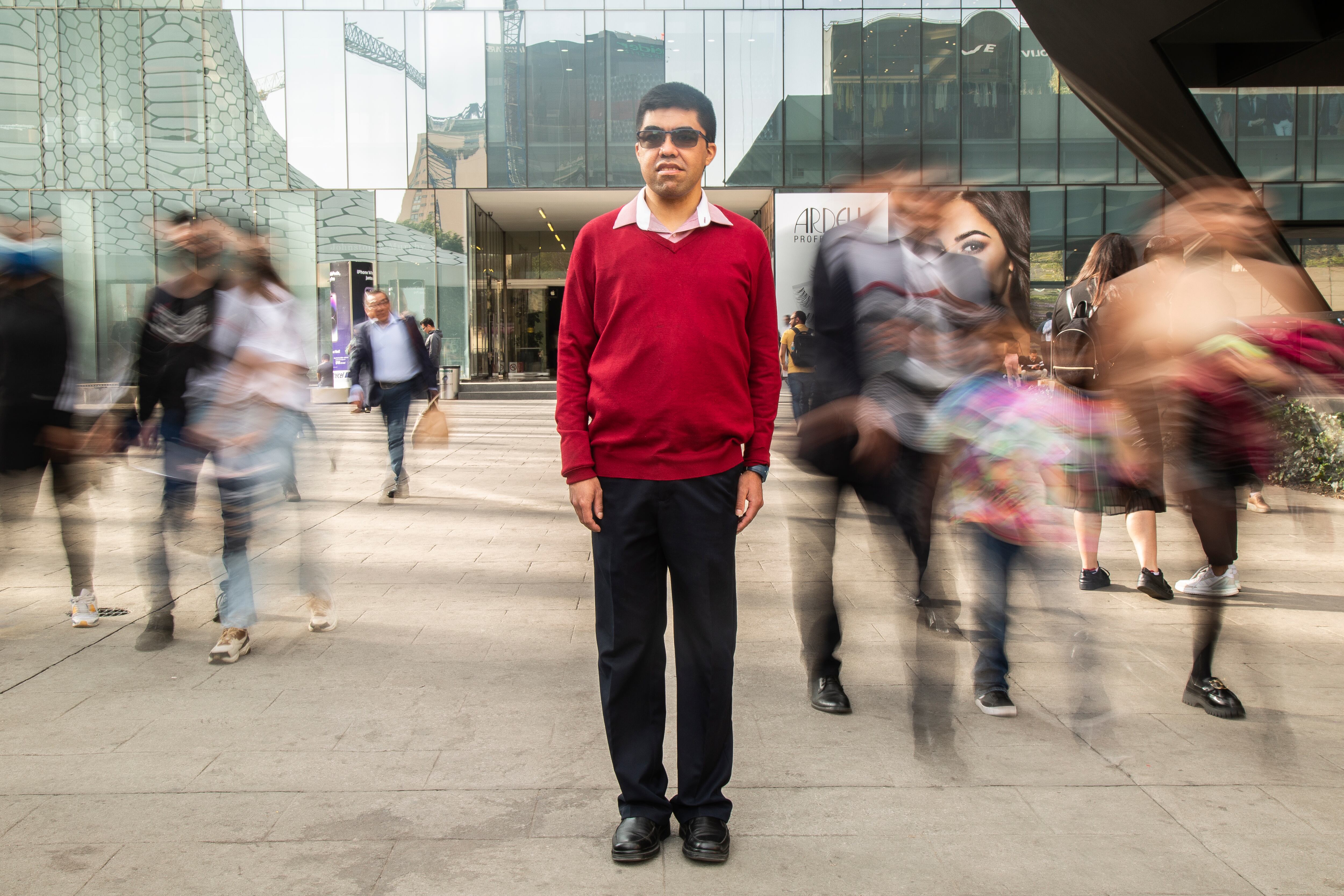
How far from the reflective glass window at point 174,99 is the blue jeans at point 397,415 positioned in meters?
21.5

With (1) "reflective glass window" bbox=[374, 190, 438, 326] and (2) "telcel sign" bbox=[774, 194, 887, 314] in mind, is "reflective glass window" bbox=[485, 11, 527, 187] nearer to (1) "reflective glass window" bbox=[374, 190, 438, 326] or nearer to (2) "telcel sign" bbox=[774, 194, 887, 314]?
(1) "reflective glass window" bbox=[374, 190, 438, 326]

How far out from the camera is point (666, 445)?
108 inches

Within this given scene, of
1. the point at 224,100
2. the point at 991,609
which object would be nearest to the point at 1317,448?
the point at 991,609

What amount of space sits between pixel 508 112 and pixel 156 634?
24.2m

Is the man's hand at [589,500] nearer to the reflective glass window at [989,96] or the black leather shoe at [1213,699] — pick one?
the black leather shoe at [1213,699]

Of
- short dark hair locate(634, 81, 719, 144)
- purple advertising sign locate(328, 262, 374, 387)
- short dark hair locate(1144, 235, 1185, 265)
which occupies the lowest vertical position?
short dark hair locate(1144, 235, 1185, 265)

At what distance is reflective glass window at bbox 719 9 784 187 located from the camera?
2670 centimetres

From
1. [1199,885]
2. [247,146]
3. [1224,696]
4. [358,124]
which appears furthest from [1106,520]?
[247,146]

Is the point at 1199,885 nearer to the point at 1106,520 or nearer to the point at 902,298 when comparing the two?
the point at 902,298

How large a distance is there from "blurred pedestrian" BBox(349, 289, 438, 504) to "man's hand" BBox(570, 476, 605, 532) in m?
6.49

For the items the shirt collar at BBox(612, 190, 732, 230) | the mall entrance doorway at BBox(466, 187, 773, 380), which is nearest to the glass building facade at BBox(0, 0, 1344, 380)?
the mall entrance doorway at BBox(466, 187, 773, 380)

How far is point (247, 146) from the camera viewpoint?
27.1 meters

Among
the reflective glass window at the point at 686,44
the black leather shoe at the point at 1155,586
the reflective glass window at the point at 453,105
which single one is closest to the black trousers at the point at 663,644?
the black leather shoe at the point at 1155,586

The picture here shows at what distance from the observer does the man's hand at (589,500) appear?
9.11 ft
